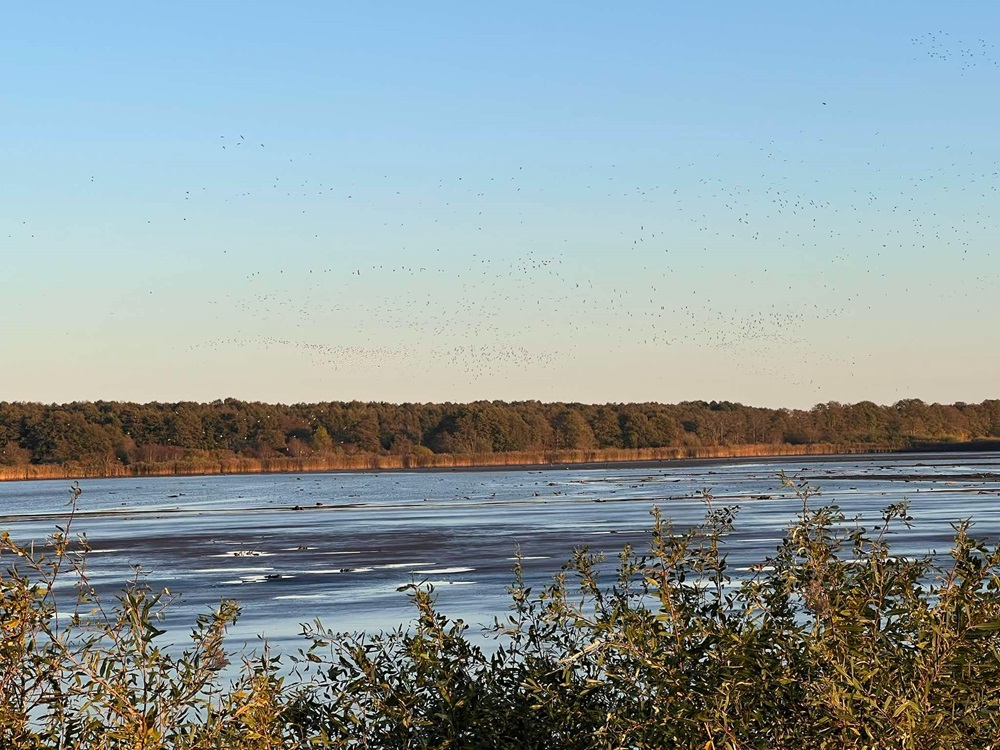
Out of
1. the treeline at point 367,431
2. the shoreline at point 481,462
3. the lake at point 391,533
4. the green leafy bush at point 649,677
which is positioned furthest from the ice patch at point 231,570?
the treeline at point 367,431

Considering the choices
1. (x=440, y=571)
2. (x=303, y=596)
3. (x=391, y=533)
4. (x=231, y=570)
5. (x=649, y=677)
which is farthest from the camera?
(x=391, y=533)

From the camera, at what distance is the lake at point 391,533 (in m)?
20.9

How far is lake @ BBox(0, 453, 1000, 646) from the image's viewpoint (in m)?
20.9

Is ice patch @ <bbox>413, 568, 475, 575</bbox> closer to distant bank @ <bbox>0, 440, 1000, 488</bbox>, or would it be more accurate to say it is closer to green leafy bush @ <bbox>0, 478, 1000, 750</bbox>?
green leafy bush @ <bbox>0, 478, 1000, 750</bbox>

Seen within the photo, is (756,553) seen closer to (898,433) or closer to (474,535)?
(474,535)

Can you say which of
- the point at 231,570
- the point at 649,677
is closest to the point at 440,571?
the point at 231,570

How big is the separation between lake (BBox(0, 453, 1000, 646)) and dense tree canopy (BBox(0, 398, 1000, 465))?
271 ft

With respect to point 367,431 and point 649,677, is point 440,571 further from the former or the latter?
point 367,431

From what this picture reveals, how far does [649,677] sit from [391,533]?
3245cm

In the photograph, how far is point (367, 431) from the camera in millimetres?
184500

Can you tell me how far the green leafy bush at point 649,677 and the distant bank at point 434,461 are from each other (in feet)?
370

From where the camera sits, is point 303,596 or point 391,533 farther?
point 391,533

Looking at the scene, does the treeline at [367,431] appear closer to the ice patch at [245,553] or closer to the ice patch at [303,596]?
the ice patch at [245,553]

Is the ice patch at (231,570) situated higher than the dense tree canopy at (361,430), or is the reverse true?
the dense tree canopy at (361,430)
